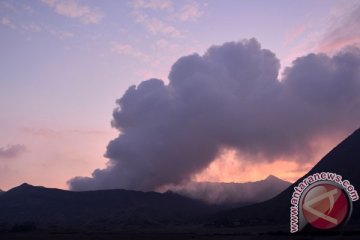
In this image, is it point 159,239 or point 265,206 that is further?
point 265,206

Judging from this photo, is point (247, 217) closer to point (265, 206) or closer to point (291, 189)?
point (265, 206)

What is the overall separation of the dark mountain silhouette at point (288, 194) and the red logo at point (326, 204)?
10647cm

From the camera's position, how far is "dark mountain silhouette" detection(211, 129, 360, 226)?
154688 mm

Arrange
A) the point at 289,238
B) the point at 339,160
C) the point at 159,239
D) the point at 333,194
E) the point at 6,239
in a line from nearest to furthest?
the point at 333,194 → the point at 289,238 → the point at 159,239 → the point at 6,239 → the point at 339,160

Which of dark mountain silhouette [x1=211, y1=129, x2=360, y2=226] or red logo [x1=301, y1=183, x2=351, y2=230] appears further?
dark mountain silhouette [x1=211, y1=129, x2=360, y2=226]

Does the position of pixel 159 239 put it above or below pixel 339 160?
below

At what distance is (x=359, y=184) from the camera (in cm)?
14375

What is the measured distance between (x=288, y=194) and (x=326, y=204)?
474 ft

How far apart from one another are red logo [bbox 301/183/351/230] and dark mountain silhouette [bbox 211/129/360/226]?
349ft

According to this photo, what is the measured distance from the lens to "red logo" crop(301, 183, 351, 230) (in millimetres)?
40469

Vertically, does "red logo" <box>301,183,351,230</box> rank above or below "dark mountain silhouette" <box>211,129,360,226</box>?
below

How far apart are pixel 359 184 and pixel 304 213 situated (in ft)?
375

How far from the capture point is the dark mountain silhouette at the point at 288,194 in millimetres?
154688

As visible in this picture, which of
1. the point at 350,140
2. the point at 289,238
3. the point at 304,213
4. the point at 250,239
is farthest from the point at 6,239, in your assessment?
the point at 350,140
